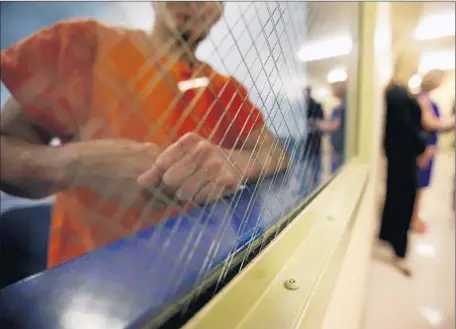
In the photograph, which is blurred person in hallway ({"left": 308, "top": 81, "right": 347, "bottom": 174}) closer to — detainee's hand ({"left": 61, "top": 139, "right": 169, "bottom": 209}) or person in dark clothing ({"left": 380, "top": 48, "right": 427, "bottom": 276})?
person in dark clothing ({"left": 380, "top": 48, "right": 427, "bottom": 276})

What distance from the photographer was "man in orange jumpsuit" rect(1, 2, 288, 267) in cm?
28

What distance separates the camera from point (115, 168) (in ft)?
1.13

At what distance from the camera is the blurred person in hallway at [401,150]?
1.65 metres

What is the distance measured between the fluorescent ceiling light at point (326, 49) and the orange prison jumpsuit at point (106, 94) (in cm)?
51

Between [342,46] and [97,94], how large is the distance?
1.37m

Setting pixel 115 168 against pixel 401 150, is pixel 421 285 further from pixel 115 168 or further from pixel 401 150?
pixel 115 168

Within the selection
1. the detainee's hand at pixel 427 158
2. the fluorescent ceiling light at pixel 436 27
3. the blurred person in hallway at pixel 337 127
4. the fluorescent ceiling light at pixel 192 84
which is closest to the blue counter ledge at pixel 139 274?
the fluorescent ceiling light at pixel 192 84

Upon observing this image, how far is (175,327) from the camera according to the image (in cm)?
33

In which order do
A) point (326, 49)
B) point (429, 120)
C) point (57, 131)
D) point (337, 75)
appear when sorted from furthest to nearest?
point (429, 120) < point (337, 75) < point (326, 49) < point (57, 131)

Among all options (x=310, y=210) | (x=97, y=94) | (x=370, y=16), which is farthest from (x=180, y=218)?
(x=370, y=16)

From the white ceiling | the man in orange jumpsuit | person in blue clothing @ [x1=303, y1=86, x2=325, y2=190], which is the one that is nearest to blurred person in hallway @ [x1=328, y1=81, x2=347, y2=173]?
the white ceiling

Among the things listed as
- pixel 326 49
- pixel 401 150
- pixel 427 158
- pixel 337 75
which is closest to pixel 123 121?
pixel 326 49

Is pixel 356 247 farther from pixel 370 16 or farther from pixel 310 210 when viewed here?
pixel 370 16

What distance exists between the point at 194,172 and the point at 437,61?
2.14 meters
